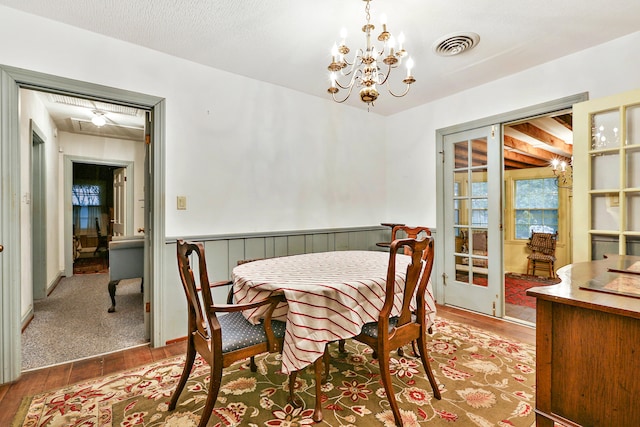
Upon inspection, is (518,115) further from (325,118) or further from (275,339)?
(275,339)

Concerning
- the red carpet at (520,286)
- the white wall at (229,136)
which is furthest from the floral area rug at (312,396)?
the red carpet at (520,286)

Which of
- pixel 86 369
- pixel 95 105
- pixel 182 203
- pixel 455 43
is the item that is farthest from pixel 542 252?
pixel 95 105

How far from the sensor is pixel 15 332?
2096 millimetres

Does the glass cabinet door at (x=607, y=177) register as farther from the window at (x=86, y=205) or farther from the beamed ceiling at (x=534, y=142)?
the window at (x=86, y=205)

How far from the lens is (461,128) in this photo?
3512 mm

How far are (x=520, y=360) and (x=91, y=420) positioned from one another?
2.81 metres

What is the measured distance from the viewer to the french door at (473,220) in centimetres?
324

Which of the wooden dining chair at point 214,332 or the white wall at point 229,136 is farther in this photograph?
the white wall at point 229,136

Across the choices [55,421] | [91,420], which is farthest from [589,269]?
[55,421]

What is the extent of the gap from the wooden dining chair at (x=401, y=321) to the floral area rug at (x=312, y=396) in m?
0.17

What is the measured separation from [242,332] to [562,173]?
21.6 ft

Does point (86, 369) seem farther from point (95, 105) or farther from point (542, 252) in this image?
point (542, 252)

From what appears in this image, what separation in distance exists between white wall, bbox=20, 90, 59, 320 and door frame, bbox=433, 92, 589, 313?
4.01 metres

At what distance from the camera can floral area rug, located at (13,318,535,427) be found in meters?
1.64
